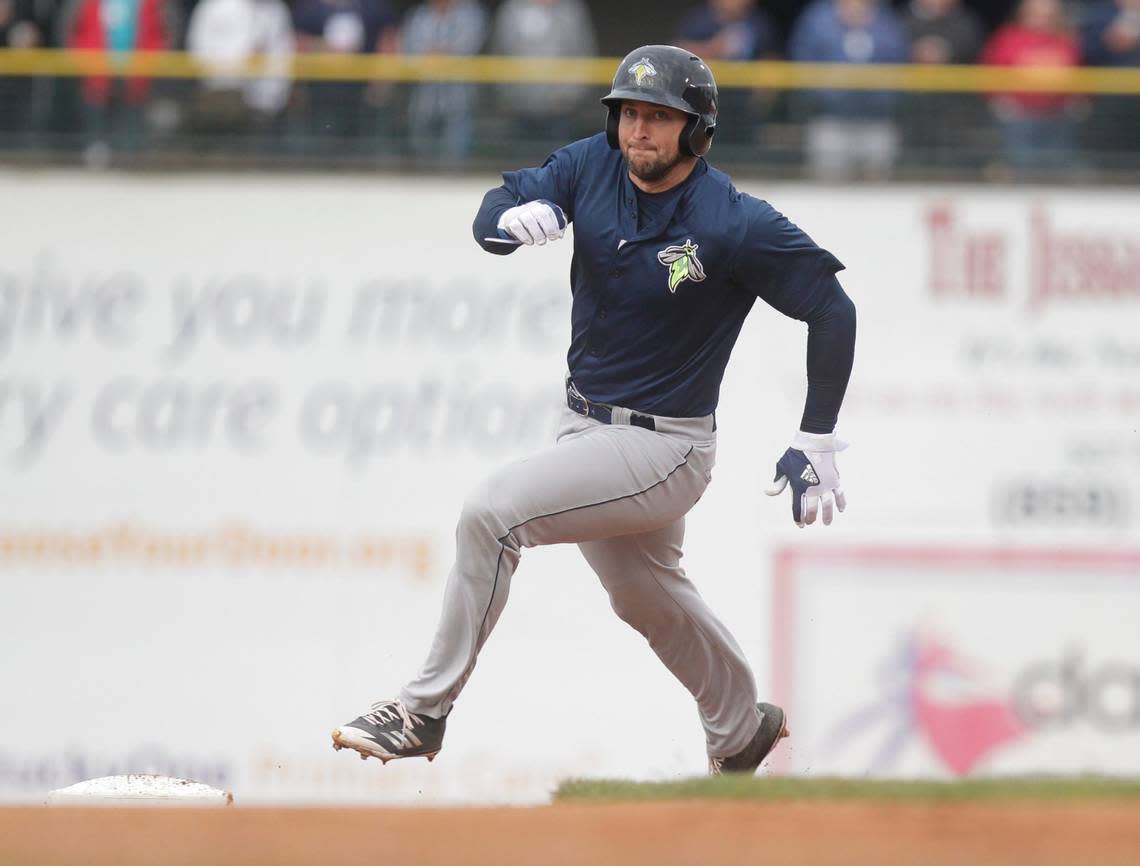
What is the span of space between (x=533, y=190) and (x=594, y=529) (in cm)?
125

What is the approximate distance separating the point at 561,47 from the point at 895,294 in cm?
291

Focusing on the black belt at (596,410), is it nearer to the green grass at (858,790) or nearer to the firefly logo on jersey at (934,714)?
the green grass at (858,790)

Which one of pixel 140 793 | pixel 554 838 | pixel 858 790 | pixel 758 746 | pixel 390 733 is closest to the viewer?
pixel 554 838

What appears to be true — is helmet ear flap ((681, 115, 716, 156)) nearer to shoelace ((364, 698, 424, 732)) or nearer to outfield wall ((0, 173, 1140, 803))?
shoelace ((364, 698, 424, 732))

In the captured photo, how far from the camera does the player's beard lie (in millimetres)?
6352

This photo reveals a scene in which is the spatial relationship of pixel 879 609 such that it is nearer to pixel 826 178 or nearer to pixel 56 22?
pixel 826 178

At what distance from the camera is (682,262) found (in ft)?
20.7

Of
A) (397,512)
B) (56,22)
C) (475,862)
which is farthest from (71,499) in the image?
(475,862)

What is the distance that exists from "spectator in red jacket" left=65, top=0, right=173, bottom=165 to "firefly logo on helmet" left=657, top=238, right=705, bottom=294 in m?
7.18

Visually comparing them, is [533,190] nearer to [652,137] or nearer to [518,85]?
[652,137]

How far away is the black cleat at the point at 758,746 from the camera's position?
729cm

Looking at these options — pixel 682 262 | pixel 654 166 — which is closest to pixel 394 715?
pixel 682 262

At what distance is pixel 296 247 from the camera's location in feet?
41.7

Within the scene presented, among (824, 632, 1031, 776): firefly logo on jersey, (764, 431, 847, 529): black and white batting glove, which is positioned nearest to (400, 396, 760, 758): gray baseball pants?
(764, 431, 847, 529): black and white batting glove
